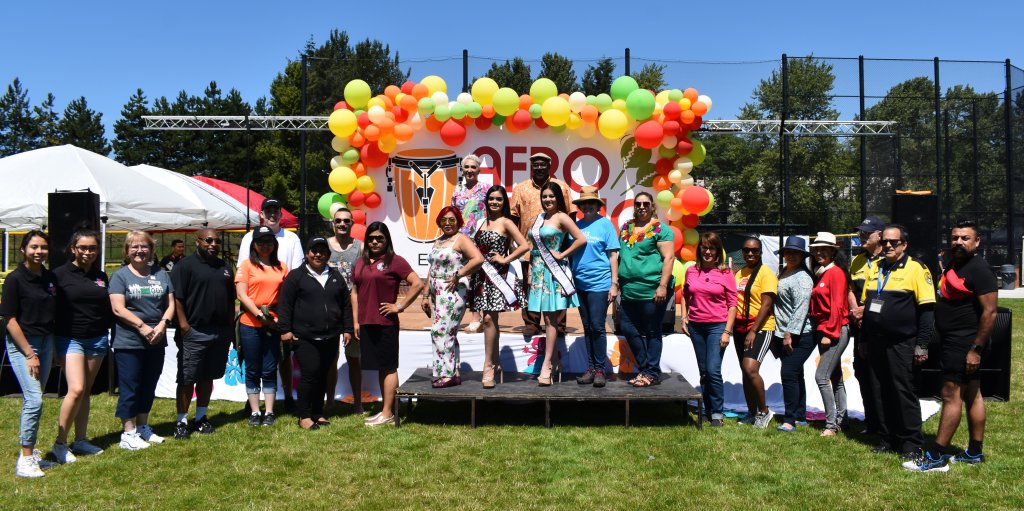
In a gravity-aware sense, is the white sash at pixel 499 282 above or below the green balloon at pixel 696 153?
below

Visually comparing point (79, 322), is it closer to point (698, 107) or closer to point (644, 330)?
point (644, 330)

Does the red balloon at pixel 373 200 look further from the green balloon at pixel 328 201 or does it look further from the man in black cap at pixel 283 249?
the man in black cap at pixel 283 249

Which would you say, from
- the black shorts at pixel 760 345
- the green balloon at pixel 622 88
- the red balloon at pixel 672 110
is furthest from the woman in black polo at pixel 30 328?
the red balloon at pixel 672 110

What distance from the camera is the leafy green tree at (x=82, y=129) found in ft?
131

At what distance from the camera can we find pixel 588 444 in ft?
15.5

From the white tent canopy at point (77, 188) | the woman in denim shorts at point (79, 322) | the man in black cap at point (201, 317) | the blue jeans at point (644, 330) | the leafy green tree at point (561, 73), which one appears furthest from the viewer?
the leafy green tree at point (561, 73)

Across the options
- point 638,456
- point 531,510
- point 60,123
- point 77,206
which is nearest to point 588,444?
point 638,456

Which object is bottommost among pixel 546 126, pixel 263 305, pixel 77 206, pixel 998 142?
pixel 263 305

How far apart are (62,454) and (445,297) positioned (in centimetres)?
245

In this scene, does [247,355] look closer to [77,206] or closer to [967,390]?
[77,206]

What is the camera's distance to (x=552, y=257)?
4906 mm

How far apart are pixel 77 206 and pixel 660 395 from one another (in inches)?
203

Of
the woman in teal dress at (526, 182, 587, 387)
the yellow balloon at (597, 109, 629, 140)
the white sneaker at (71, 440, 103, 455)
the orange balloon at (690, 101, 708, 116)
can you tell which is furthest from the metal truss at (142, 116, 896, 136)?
the white sneaker at (71, 440, 103, 455)

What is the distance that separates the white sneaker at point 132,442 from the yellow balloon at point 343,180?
4.80 meters
